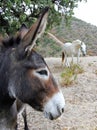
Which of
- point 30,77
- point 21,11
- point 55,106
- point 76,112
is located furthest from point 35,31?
point 21,11

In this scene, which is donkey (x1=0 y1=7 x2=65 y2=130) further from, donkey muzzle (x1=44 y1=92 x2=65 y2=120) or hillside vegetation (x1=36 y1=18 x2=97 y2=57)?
hillside vegetation (x1=36 y1=18 x2=97 y2=57)

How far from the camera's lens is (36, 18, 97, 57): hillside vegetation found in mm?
21641

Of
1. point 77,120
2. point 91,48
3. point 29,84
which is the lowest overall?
point 91,48

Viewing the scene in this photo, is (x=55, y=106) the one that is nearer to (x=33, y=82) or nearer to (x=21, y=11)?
(x=33, y=82)

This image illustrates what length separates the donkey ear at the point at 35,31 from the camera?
11.8 feet

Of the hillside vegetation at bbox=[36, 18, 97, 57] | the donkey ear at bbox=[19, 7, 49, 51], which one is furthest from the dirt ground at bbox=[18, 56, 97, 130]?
the hillside vegetation at bbox=[36, 18, 97, 57]

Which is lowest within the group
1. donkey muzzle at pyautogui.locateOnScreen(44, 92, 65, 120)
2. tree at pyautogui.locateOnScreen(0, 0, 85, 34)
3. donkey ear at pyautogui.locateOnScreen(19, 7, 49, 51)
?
tree at pyautogui.locateOnScreen(0, 0, 85, 34)

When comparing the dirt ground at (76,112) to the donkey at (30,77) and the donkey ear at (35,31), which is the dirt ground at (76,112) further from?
the donkey ear at (35,31)

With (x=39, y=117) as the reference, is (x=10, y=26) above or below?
below

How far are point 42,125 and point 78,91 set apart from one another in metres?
2.09

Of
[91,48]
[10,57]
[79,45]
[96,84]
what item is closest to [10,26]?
[79,45]

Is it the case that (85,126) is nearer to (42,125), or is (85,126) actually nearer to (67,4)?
(42,125)

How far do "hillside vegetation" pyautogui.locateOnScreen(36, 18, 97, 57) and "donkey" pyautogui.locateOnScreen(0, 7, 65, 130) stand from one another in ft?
54.9

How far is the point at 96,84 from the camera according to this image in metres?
8.94
